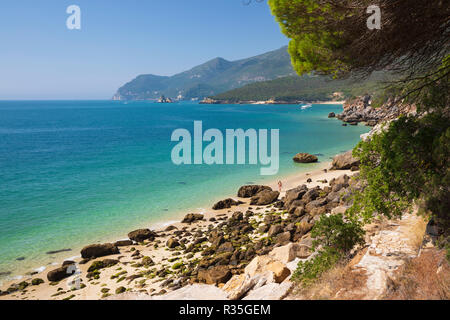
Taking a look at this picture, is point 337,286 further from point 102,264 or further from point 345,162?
point 345,162

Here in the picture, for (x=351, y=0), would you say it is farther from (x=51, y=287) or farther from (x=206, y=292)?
(x=51, y=287)

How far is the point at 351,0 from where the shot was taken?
6977 mm

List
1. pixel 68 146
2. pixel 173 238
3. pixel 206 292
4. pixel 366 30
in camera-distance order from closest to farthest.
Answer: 1. pixel 366 30
2. pixel 206 292
3. pixel 173 238
4. pixel 68 146

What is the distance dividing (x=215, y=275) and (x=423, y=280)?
7.76m

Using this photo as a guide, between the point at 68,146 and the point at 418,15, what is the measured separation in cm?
6059

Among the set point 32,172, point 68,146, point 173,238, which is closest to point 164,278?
point 173,238

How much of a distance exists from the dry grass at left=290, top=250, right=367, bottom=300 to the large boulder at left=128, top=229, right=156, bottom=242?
12.8m

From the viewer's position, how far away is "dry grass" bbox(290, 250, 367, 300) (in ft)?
19.6

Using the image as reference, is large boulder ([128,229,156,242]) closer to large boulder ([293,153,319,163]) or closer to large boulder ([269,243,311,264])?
large boulder ([269,243,311,264])

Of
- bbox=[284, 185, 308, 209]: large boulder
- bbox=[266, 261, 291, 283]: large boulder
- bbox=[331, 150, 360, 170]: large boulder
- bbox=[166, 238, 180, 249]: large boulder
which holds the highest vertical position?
bbox=[331, 150, 360, 170]: large boulder

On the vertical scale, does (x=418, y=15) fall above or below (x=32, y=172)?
above

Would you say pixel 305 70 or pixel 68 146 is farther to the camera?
pixel 68 146

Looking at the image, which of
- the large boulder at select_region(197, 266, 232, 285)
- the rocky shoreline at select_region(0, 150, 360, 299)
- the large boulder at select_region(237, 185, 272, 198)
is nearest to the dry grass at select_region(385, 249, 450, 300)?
the rocky shoreline at select_region(0, 150, 360, 299)

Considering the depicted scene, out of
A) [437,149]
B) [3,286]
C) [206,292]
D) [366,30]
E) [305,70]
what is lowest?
[3,286]
